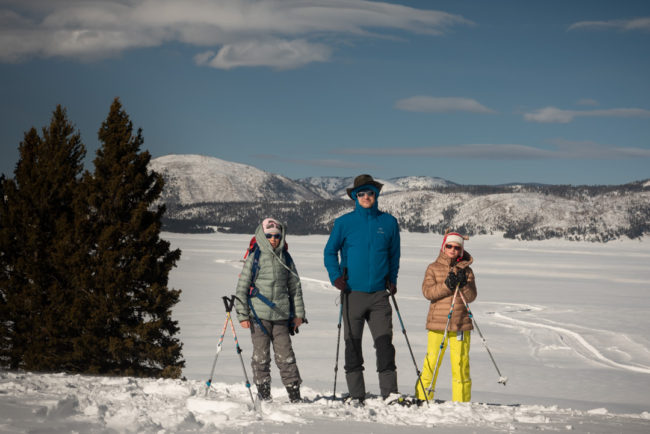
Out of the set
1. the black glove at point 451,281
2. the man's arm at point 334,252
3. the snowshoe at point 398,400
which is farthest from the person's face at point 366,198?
the snowshoe at point 398,400

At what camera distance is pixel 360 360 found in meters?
6.20

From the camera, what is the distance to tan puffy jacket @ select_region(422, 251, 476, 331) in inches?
254

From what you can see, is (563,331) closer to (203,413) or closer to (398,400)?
(398,400)

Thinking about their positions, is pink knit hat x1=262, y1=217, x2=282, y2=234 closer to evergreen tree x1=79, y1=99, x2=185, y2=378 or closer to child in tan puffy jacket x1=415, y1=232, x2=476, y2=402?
child in tan puffy jacket x1=415, y1=232, x2=476, y2=402

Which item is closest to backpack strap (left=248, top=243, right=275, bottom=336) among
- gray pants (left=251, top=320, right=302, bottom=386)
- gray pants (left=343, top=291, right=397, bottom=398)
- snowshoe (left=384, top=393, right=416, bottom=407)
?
gray pants (left=251, top=320, right=302, bottom=386)

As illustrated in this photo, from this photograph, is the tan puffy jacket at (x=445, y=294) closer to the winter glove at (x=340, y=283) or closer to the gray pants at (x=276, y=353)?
the winter glove at (x=340, y=283)

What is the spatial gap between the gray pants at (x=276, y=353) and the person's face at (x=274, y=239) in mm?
823

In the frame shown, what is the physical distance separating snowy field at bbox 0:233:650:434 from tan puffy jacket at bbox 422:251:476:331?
85 cm

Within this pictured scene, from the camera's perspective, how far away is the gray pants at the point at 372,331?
6.10 metres

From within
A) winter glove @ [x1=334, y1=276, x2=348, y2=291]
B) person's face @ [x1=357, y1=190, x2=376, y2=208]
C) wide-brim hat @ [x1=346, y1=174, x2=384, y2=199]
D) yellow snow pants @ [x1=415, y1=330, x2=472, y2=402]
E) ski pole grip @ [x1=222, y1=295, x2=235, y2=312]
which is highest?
wide-brim hat @ [x1=346, y1=174, x2=384, y2=199]

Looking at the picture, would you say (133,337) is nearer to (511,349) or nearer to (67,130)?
(67,130)

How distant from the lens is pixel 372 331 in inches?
243

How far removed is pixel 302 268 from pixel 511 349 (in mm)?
29772

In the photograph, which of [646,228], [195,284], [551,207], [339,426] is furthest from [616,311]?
[551,207]
